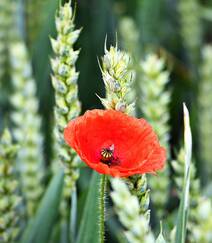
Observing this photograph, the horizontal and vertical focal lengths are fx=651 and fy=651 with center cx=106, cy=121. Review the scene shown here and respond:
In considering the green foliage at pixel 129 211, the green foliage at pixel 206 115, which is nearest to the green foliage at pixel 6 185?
the green foliage at pixel 129 211

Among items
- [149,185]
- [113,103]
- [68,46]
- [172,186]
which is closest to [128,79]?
[113,103]

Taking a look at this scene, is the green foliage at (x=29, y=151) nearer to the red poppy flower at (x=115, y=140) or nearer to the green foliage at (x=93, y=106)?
the green foliage at (x=93, y=106)

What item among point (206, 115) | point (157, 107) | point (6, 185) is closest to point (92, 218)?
point (6, 185)

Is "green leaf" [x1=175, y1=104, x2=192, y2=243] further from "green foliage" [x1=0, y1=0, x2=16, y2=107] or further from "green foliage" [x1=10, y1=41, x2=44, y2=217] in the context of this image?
"green foliage" [x1=0, y1=0, x2=16, y2=107]

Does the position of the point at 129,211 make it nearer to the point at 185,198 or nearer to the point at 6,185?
the point at 185,198

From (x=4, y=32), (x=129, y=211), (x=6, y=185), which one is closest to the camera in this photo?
(x=129, y=211)
